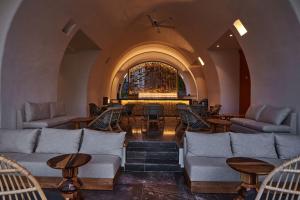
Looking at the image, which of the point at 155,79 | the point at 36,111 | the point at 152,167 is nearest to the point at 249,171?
the point at 152,167

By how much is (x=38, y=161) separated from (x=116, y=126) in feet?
12.4

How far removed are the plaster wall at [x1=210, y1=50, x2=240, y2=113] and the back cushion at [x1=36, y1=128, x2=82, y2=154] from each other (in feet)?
24.2

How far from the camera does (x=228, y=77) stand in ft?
33.4

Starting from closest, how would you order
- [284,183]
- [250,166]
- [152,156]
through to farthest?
[284,183]
[250,166]
[152,156]

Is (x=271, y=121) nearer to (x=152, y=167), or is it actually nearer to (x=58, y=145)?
(x=152, y=167)

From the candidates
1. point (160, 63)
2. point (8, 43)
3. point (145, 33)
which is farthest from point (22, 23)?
point (160, 63)

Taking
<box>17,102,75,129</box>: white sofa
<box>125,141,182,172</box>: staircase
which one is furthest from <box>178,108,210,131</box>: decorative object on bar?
<box>17,102,75,129</box>: white sofa

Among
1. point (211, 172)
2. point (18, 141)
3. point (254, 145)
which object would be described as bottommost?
point (211, 172)

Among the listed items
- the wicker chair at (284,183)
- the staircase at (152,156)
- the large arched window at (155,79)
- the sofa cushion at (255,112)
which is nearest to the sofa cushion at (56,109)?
the staircase at (152,156)

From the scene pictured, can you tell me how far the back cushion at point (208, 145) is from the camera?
388 cm

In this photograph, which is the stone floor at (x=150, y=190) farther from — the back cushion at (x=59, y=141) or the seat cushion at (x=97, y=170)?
the back cushion at (x=59, y=141)

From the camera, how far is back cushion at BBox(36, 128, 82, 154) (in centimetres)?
396

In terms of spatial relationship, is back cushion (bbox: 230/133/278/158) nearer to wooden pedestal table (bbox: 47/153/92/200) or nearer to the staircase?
the staircase

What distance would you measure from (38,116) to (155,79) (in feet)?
45.4
